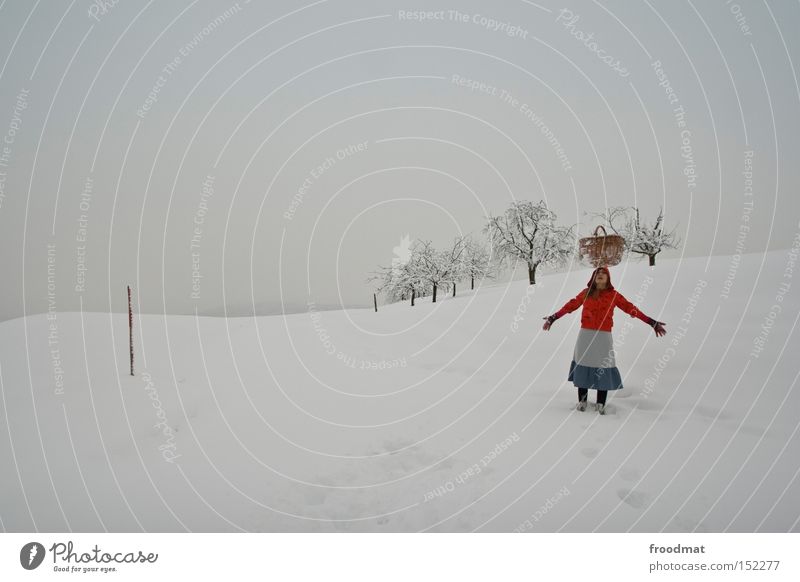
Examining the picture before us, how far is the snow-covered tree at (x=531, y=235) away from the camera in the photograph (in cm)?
2339

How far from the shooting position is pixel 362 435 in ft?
14.7

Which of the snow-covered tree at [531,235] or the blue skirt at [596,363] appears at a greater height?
the snow-covered tree at [531,235]

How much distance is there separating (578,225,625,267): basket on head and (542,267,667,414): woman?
0.41 metres

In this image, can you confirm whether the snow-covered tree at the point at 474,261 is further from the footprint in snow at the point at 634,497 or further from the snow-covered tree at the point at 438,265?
the footprint in snow at the point at 634,497

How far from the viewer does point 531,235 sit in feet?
78.3

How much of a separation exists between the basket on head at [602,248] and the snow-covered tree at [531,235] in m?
20.0

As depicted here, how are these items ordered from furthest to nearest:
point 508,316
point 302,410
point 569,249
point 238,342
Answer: point 569,249 < point 508,316 < point 238,342 < point 302,410

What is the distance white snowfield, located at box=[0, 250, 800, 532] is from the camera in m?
3.15

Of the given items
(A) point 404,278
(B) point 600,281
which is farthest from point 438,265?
(B) point 600,281

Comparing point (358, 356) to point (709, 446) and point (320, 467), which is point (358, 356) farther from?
point (709, 446)

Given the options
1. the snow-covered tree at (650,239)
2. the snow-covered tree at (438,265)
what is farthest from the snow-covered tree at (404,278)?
the snow-covered tree at (650,239)

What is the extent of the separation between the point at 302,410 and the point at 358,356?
299 cm

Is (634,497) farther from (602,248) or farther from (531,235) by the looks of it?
(531,235)
